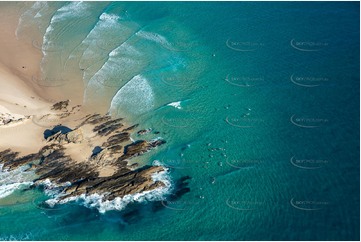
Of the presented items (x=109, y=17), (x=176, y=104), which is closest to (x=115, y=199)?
(x=176, y=104)

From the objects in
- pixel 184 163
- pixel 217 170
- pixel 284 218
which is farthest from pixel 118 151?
pixel 284 218

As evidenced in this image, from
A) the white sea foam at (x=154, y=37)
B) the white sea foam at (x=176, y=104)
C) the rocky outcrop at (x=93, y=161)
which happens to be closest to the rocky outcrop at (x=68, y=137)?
the rocky outcrop at (x=93, y=161)

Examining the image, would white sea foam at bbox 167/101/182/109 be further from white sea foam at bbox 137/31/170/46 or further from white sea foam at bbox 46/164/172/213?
white sea foam at bbox 137/31/170/46

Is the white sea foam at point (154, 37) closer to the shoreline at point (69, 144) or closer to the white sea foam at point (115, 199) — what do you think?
the shoreline at point (69, 144)

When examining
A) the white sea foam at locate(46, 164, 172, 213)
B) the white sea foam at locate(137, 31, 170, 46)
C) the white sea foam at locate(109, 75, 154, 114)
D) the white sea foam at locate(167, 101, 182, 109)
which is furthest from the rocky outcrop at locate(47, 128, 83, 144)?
the white sea foam at locate(137, 31, 170, 46)

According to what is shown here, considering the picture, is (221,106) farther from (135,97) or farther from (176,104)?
(135,97)

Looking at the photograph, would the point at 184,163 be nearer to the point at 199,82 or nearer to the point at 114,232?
the point at 114,232
